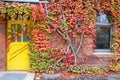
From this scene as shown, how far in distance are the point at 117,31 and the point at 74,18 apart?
211 centimetres

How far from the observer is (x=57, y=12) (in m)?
10.9

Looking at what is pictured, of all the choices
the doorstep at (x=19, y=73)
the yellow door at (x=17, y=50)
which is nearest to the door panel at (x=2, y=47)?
the yellow door at (x=17, y=50)

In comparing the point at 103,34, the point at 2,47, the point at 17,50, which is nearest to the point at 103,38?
the point at 103,34

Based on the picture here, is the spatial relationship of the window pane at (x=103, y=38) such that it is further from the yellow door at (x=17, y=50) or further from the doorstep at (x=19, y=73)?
the doorstep at (x=19, y=73)

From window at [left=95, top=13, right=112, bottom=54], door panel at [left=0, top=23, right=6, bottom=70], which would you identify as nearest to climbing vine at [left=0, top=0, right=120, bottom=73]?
window at [left=95, top=13, right=112, bottom=54]

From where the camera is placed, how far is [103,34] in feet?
37.8

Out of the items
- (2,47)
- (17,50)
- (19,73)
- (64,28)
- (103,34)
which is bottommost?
(19,73)

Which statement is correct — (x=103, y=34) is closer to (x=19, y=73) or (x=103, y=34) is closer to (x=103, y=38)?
(x=103, y=38)

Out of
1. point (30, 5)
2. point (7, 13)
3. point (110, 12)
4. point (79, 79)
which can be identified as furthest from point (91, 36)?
point (7, 13)

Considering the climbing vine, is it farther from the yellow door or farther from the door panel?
the door panel

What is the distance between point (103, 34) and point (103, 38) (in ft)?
0.62

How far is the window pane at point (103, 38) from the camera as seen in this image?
37.7 feet

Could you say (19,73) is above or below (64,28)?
below

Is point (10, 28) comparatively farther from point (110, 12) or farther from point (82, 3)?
point (110, 12)
